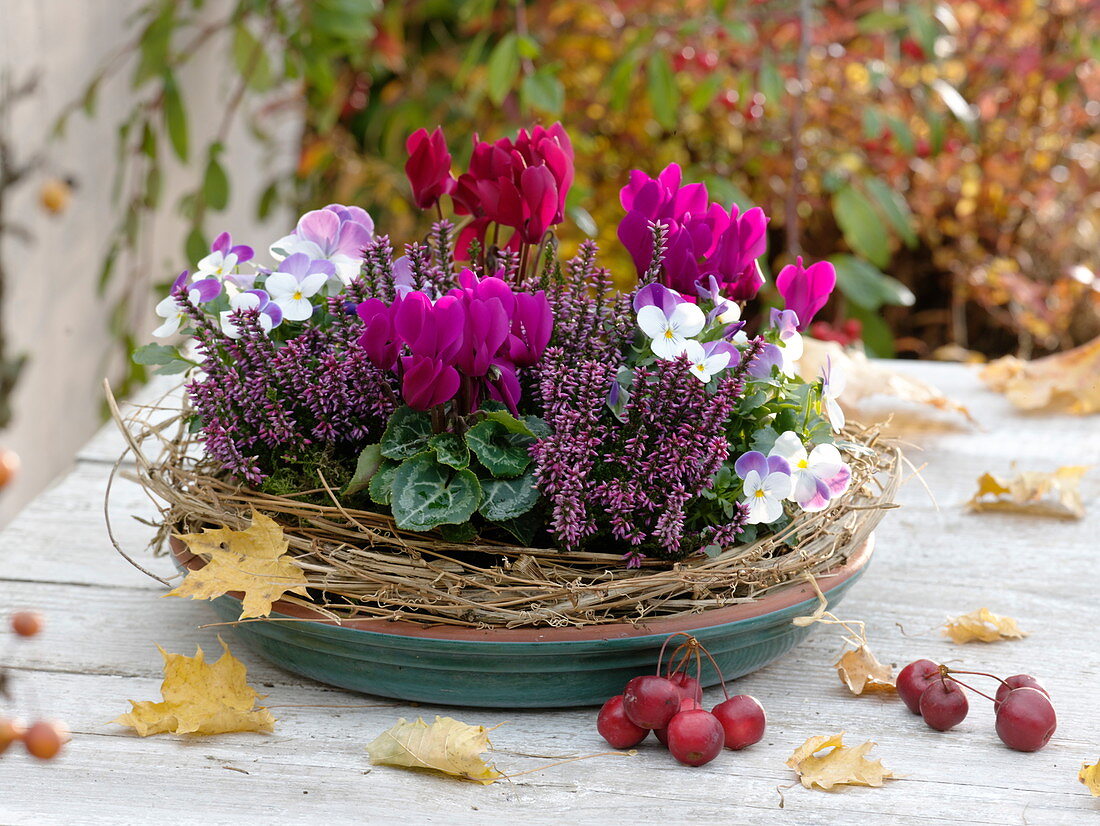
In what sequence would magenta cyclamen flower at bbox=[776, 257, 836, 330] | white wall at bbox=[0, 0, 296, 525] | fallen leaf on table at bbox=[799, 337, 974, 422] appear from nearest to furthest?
magenta cyclamen flower at bbox=[776, 257, 836, 330], fallen leaf on table at bbox=[799, 337, 974, 422], white wall at bbox=[0, 0, 296, 525]

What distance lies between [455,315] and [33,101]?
1.73 meters

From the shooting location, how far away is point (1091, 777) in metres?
0.77

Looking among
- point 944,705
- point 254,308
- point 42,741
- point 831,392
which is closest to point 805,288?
point 831,392

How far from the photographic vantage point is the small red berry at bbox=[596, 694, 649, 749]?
82 cm

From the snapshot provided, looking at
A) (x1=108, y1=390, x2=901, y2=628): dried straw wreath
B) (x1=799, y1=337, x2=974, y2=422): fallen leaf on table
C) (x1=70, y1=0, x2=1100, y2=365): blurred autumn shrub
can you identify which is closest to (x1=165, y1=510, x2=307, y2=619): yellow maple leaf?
(x1=108, y1=390, x2=901, y2=628): dried straw wreath

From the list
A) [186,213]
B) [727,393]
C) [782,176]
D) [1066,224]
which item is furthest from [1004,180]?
[727,393]

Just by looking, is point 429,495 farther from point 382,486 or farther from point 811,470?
point 811,470

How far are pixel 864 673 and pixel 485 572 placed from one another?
0.34 meters

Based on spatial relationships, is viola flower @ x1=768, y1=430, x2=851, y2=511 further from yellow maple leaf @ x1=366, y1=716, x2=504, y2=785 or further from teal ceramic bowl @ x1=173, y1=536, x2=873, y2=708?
yellow maple leaf @ x1=366, y1=716, x2=504, y2=785

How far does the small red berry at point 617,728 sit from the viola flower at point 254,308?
41 centimetres

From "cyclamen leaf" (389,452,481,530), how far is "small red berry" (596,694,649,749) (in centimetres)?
17

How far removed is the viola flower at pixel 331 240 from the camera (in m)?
1.01

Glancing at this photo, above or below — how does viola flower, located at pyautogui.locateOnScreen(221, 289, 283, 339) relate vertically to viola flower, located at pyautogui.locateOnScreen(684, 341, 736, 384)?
above

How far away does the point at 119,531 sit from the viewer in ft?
4.22
